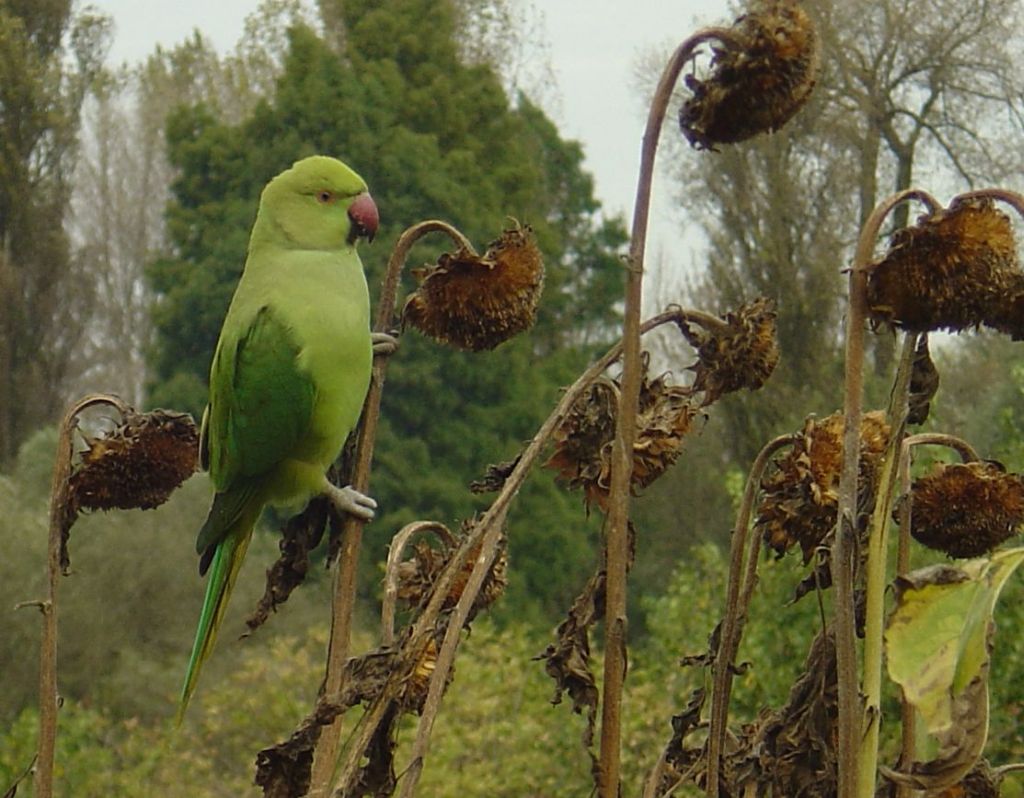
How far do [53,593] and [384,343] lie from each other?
44 cm

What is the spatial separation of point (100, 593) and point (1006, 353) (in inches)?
332

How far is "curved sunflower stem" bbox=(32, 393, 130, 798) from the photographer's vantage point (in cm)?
142

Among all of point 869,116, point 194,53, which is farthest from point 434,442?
point 194,53

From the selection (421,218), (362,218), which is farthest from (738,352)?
(421,218)

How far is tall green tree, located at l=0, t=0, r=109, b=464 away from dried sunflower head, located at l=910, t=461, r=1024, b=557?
65.0 ft

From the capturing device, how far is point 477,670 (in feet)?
30.2

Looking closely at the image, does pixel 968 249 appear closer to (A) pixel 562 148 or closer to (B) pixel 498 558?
(B) pixel 498 558

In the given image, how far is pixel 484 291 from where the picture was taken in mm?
1471

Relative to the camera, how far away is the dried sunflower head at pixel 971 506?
136cm

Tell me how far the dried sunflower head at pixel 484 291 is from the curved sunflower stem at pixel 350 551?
0.06m

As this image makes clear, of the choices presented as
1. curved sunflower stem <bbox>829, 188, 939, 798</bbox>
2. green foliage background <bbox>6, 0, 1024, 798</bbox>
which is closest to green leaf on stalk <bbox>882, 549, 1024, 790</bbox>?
curved sunflower stem <bbox>829, 188, 939, 798</bbox>

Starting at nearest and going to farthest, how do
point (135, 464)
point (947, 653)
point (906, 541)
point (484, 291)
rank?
point (947, 653), point (906, 541), point (484, 291), point (135, 464)

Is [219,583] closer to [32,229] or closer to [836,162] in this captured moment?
[836,162]

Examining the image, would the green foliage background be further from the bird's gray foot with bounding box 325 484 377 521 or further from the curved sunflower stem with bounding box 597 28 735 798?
the curved sunflower stem with bounding box 597 28 735 798
